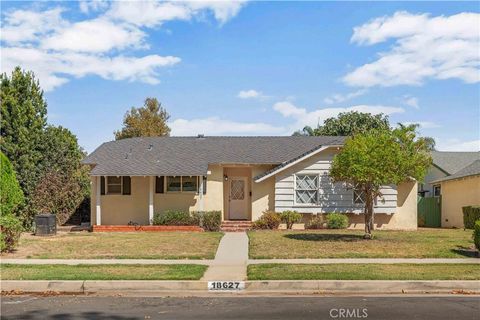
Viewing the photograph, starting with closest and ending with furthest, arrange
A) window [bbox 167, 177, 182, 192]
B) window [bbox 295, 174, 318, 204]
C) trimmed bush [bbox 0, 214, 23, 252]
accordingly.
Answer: trimmed bush [bbox 0, 214, 23, 252] < window [bbox 295, 174, 318, 204] < window [bbox 167, 177, 182, 192]

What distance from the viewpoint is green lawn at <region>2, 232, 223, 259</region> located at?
622 inches

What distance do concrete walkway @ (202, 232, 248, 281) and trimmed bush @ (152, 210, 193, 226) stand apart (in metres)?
4.58

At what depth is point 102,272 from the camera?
504 inches

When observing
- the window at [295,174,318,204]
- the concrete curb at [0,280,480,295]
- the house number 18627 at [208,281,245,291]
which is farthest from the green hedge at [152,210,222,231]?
the concrete curb at [0,280,480,295]

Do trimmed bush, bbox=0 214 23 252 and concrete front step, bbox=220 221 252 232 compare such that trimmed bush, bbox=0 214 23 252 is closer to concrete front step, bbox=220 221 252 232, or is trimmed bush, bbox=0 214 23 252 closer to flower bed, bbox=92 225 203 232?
flower bed, bbox=92 225 203 232

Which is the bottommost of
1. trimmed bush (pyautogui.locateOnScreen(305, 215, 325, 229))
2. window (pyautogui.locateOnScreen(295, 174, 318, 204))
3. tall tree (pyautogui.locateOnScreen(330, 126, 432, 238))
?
trimmed bush (pyautogui.locateOnScreen(305, 215, 325, 229))

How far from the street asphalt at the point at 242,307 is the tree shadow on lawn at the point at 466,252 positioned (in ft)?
17.1

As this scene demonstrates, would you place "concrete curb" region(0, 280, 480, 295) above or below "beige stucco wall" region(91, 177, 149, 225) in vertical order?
below

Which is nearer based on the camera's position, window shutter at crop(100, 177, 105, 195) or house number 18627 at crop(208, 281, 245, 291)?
house number 18627 at crop(208, 281, 245, 291)

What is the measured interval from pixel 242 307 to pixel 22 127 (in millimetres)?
22965

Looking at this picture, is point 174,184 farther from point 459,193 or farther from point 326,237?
point 459,193

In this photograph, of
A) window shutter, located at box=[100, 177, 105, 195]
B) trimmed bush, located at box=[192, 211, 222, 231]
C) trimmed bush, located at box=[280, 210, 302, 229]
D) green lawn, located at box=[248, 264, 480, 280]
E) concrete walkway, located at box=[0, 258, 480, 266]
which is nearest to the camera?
green lawn, located at box=[248, 264, 480, 280]

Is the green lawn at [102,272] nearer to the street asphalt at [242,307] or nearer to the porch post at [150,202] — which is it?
the street asphalt at [242,307]

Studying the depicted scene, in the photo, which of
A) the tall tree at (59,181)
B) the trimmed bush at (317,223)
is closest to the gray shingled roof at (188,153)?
the tall tree at (59,181)
